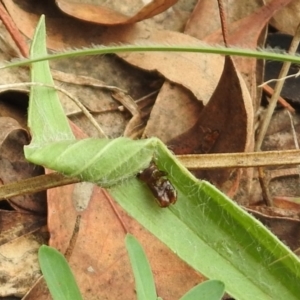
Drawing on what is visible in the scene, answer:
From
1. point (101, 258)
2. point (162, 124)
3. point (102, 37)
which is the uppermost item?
point (102, 37)

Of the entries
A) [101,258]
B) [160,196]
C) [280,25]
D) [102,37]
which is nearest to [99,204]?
[101,258]

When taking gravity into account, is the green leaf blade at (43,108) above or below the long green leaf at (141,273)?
above

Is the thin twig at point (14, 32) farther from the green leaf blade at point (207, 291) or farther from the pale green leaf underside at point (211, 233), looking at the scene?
the green leaf blade at point (207, 291)

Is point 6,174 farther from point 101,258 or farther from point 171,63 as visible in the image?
point 171,63

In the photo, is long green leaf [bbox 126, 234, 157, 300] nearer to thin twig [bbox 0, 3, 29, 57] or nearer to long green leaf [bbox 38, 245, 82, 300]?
long green leaf [bbox 38, 245, 82, 300]

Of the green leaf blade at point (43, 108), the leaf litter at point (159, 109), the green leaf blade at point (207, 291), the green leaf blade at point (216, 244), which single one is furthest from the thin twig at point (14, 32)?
the green leaf blade at point (207, 291)

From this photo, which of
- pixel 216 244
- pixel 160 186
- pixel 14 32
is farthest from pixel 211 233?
pixel 14 32

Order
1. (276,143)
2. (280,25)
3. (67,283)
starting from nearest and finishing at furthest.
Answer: (67,283)
(276,143)
(280,25)
